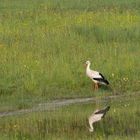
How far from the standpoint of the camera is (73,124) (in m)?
Answer: 15.2

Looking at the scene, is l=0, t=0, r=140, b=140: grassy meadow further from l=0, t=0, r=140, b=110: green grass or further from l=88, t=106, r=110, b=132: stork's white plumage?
l=88, t=106, r=110, b=132: stork's white plumage

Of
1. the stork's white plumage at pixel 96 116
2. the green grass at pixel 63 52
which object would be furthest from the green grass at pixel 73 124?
the green grass at pixel 63 52

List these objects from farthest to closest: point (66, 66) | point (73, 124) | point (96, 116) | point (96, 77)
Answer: point (66, 66), point (96, 77), point (96, 116), point (73, 124)

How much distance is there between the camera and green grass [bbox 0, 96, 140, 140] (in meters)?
14.0

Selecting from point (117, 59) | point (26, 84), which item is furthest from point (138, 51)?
point (26, 84)

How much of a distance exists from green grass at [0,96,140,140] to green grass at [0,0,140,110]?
122 cm

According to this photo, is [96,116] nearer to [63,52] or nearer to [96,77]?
[96,77]

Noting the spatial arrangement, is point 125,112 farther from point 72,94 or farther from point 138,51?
point 138,51

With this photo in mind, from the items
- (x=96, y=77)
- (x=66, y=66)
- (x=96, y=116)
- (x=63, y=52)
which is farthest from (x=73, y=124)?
(x=63, y=52)

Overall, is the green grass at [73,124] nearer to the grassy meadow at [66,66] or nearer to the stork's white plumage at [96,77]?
the grassy meadow at [66,66]

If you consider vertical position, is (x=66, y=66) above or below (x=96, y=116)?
above

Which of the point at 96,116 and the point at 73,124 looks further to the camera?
the point at 96,116

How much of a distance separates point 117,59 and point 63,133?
700 cm

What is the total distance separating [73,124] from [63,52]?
6645mm
